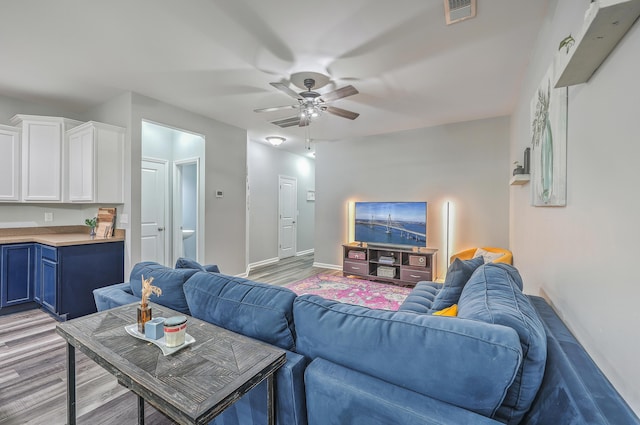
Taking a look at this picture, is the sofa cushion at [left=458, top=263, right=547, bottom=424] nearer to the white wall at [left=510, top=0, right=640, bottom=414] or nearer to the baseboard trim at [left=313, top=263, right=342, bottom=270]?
the white wall at [left=510, top=0, right=640, bottom=414]

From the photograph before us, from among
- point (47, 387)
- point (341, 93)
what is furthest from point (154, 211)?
point (341, 93)

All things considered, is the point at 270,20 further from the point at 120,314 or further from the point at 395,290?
the point at 395,290

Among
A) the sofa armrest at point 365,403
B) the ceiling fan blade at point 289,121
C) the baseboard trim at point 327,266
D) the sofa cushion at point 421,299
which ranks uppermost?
the ceiling fan blade at point 289,121

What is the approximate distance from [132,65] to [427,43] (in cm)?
275

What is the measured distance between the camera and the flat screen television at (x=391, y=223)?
4.57m

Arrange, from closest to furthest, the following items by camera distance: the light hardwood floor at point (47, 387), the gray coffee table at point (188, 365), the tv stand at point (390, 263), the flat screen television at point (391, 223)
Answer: the gray coffee table at point (188, 365) < the light hardwood floor at point (47, 387) < the tv stand at point (390, 263) < the flat screen television at point (391, 223)

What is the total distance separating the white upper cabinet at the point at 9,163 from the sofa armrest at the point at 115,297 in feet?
8.22

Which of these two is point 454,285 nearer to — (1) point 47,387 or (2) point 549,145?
(2) point 549,145

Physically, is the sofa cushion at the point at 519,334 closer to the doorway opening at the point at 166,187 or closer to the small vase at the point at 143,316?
the small vase at the point at 143,316

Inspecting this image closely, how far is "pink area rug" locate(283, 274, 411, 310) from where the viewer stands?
3.73 metres

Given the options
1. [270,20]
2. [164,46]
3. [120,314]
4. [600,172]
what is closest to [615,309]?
[600,172]

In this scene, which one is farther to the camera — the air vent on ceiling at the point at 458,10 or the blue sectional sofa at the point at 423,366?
the air vent on ceiling at the point at 458,10

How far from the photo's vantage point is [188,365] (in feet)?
3.47

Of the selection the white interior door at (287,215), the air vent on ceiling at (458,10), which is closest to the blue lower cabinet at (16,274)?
the white interior door at (287,215)
